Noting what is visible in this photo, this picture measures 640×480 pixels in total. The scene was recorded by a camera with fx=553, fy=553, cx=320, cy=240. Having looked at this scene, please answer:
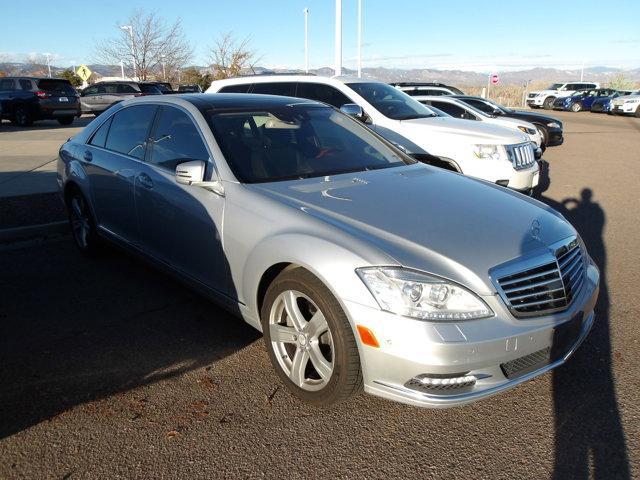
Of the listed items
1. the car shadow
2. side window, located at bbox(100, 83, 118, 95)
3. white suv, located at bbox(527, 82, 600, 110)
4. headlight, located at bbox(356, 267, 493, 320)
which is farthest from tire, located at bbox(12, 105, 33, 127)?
white suv, located at bbox(527, 82, 600, 110)

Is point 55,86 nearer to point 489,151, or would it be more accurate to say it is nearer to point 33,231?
point 33,231

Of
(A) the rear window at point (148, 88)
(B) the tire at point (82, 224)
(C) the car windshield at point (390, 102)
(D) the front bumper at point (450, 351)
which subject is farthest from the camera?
(A) the rear window at point (148, 88)

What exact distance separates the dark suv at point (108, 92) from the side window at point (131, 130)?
2066 cm

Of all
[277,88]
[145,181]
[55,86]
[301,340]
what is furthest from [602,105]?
[301,340]

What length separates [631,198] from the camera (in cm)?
876

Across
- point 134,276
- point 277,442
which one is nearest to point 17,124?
point 134,276

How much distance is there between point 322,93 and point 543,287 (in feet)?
21.1

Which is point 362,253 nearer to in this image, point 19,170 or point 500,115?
point 19,170

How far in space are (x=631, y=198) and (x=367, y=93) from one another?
14.8 feet

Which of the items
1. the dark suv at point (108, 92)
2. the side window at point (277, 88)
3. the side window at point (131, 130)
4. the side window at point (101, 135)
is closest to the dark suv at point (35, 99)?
the dark suv at point (108, 92)

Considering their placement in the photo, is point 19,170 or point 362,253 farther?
point 19,170

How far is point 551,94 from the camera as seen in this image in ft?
132

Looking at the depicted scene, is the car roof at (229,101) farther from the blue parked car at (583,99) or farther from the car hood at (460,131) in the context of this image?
the blue parked car at (583,99)

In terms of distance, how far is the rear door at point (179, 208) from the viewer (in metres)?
3.63
